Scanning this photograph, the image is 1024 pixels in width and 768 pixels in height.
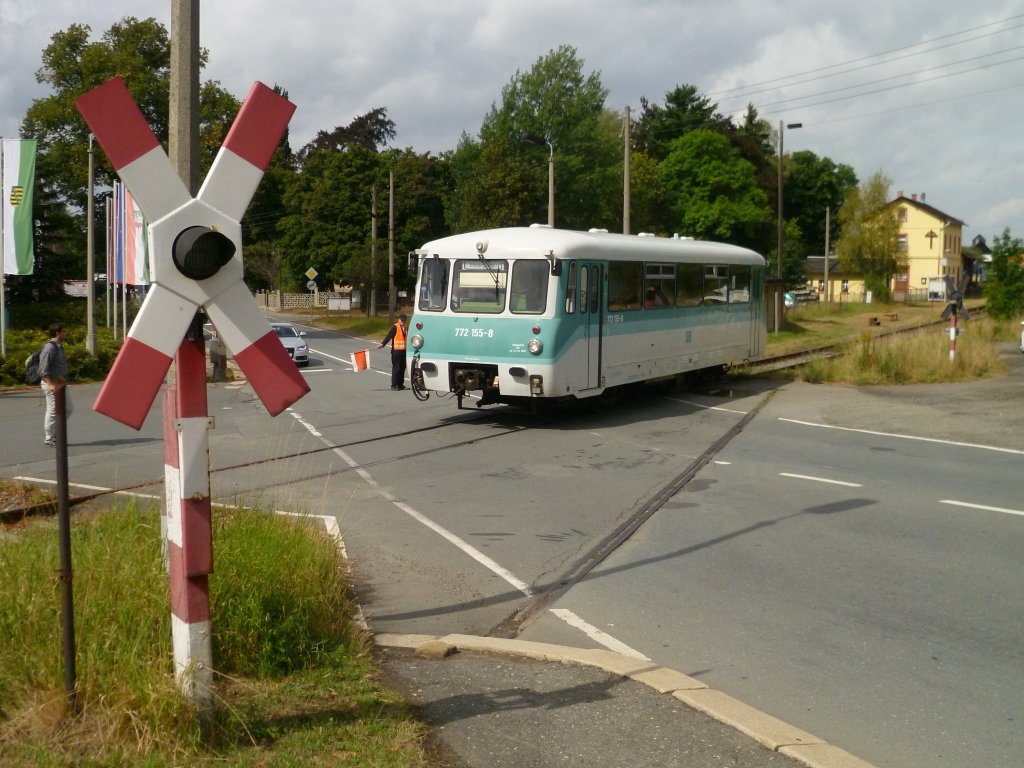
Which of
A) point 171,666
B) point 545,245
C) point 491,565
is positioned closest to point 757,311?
point 545,245

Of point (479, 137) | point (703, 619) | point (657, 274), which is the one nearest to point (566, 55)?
point (479, 137)

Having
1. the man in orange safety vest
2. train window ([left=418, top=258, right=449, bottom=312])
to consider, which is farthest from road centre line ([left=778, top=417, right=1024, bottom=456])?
the man in orange safety vest

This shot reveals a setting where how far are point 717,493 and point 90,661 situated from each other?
824 cm

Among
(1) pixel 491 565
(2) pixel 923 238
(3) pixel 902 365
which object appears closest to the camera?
(1) pixel 491 565

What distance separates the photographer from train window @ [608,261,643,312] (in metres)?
17.6

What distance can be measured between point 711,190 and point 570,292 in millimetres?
62131

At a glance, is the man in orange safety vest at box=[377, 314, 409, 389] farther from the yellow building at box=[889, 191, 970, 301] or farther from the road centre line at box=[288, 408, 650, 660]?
the yellow building at box=[889, 191, 970, 301]

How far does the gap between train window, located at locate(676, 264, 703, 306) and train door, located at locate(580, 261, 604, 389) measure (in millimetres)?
3421

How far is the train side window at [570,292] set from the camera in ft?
53.2

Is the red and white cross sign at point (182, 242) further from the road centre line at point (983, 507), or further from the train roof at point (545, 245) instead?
the train roof at point (545, 245)

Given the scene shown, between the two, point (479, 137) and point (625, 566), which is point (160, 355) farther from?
point (479, 137)

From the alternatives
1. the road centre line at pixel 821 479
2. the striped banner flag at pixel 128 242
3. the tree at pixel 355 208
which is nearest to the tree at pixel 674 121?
the tree at pixel 355 208

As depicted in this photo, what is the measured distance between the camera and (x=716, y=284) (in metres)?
22.0

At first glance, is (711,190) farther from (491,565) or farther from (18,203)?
(491,565)
